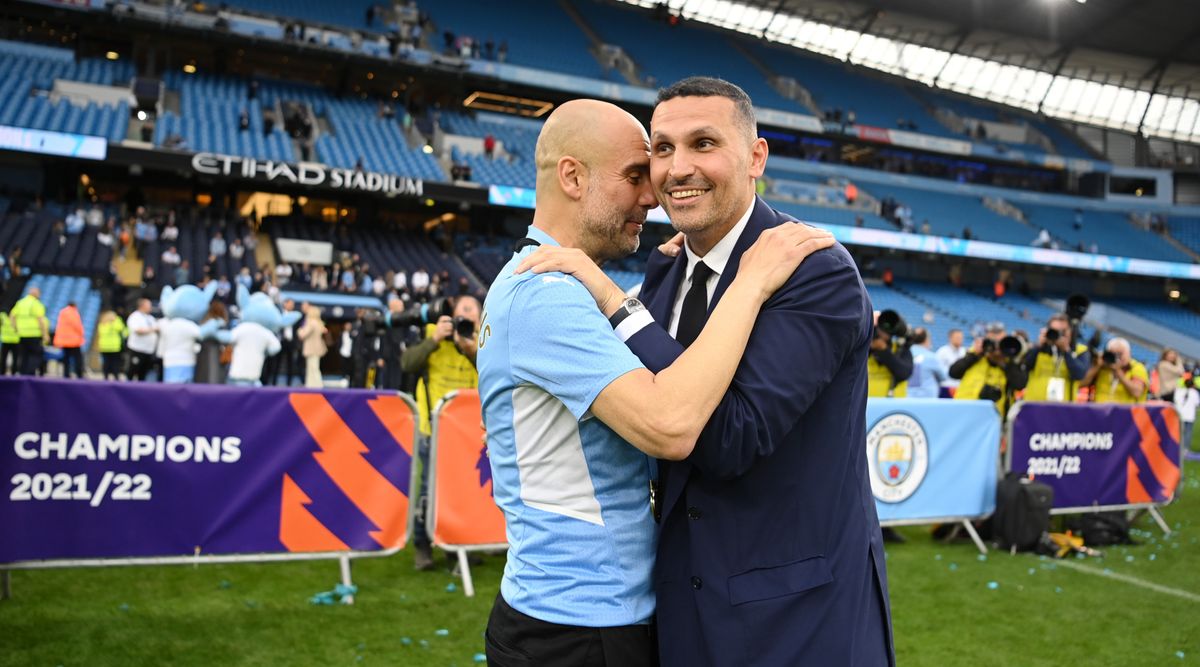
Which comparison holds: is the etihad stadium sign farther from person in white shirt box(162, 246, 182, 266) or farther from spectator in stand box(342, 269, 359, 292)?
spectator in stand box(342, 269, 359, 292)

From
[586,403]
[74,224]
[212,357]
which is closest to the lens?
[586,403]

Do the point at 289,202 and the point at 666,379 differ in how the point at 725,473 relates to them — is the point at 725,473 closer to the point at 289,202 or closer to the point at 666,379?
the point at 666,379

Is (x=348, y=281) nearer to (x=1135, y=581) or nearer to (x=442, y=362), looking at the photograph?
(x=442, y=362)

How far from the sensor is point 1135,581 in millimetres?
6555

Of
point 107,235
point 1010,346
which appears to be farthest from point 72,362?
point 1010,346

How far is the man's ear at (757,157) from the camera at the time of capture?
6.51 ft

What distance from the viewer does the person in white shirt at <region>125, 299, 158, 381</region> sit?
12883 millimetres

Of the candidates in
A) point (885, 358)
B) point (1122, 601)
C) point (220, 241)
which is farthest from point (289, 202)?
point (1122, 601)

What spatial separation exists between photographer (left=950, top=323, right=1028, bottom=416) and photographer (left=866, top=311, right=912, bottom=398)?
608mm

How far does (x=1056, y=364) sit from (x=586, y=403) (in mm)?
9241

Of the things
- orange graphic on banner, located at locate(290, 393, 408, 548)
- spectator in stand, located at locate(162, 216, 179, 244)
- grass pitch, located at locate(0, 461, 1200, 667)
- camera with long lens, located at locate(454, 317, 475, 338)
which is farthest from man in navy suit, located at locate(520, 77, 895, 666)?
spectator in stand, located at locate(162, 216, 179, 244)

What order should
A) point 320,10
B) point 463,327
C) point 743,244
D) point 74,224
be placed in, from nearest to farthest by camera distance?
point 743,244
point 463,327
point 74,224
point 320,10

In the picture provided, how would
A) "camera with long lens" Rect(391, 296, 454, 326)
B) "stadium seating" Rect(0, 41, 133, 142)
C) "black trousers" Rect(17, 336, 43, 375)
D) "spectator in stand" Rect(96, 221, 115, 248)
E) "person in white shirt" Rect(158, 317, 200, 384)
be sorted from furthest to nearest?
"stadium seating" Rect(0, 41, 133, 142) → "spectator in stand" Rect(96, 221, 115, 248) → "black trousers" Rect(17, 336, 43, 375) → "person in white shirt" Rect(158, 317, 200, 384) → "camera with long lens" Rect(391, 296, 454, 326)

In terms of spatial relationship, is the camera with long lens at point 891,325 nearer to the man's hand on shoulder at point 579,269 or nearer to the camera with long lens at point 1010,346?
the camera with long lens at point 1010,346
